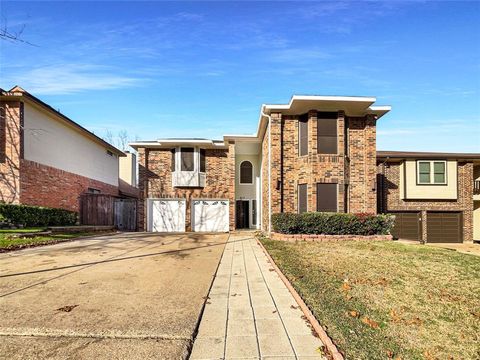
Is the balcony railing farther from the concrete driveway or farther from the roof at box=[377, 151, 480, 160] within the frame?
the concrete driveway

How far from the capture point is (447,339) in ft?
12.5

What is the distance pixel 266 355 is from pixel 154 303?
2.32m

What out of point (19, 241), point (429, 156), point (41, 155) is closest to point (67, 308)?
point (19, 241)

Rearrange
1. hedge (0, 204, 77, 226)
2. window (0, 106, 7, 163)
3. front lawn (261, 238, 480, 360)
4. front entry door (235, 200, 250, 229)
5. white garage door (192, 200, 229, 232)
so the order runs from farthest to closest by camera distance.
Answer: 1. front entry door (235, 200, 250, 229)
2. white garage door (192, 200, 229, 232)
3. window (0, 106, 7, 163)
4. hedge (0, 204, 77, 226)
5. front lawn (261, 238, 480, 360)

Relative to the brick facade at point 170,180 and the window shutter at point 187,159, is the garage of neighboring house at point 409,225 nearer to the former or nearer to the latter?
the brick facade at point 170,180

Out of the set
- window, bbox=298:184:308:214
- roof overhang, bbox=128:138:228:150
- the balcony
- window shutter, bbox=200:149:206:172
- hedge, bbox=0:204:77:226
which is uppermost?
roof overhang, bbox=128:138:228:150

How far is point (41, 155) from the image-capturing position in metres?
16.1

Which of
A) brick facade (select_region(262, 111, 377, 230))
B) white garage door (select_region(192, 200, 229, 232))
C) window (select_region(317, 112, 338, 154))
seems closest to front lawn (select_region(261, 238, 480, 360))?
brick facade (select_region(262, 111, 377, 230))

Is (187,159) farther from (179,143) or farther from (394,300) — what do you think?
(394,300)

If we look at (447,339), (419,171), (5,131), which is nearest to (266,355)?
(447,339)

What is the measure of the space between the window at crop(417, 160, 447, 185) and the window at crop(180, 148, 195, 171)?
1457 cm

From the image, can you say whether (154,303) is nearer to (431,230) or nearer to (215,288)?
(215,288)

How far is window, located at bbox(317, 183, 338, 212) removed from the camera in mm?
15273

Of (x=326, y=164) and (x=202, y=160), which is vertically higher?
(x=202, y=160)
